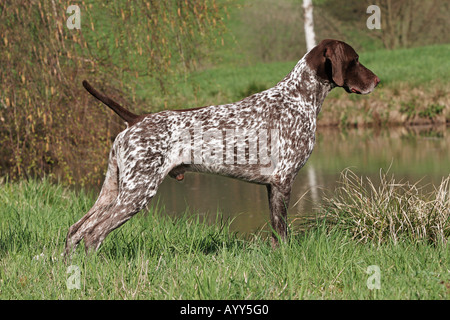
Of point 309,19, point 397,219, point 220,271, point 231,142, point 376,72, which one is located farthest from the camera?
point 376,72

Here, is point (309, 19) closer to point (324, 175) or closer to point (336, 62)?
point (324, 175)

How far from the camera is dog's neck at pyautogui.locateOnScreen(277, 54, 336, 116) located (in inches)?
200

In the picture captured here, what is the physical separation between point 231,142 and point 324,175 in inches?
260

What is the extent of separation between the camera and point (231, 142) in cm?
489

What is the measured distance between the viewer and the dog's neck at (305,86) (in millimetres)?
5082

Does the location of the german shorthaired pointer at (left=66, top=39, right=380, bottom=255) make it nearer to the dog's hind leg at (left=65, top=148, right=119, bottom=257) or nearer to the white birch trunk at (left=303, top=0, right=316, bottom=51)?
the dog's hind leg at (left=65, top=148, right=119, bottom=257)

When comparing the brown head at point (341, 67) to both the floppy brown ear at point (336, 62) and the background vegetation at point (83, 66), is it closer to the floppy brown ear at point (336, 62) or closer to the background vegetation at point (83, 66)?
the floppy brown ear at point (336, 62)

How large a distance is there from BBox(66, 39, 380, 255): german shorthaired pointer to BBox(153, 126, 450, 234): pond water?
58.3 inches

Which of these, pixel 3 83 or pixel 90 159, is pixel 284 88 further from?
pixel 90 159

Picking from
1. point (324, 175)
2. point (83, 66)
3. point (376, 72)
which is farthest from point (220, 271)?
point (376, 72)

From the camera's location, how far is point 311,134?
16.5 ft

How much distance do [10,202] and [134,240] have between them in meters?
2.46
